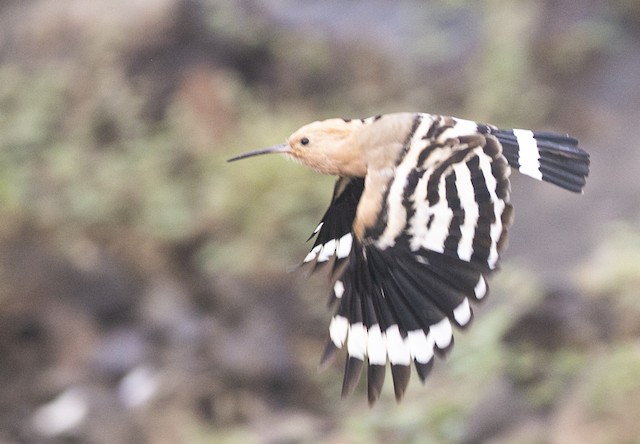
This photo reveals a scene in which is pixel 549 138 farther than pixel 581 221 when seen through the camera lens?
No

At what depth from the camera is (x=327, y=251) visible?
243 centimetres

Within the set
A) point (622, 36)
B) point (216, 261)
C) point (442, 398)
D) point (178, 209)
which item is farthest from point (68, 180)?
point (622, 36)

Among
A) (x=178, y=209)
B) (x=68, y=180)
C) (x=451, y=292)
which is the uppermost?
(x=68, y=180)

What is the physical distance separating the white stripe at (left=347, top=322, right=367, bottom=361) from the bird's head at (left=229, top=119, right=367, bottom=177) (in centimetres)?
34

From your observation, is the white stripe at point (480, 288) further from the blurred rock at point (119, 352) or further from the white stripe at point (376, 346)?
the blurred rock at point (119, 352)

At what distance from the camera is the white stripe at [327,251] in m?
2.42

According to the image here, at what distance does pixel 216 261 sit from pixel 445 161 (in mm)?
→ 2949

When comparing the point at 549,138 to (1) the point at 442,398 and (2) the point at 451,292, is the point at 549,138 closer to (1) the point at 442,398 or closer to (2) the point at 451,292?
(2) the point at 451,292

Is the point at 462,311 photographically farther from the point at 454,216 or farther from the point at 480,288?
the point at 454,216

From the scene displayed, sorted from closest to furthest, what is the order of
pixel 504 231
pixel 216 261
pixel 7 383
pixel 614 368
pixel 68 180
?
pixel 504 231 → pixel 614 368 → pixel 7 383 → pixel 216 261 → pixel 68 180

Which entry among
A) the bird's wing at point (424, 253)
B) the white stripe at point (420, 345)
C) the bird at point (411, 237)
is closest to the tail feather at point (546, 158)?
the bird at point (411, 237)

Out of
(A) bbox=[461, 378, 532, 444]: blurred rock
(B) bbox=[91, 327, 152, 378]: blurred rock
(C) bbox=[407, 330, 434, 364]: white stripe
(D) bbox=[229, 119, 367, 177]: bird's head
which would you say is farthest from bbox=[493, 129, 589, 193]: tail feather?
(B) bbox=[91, 327, 152, 378]: blurred rock

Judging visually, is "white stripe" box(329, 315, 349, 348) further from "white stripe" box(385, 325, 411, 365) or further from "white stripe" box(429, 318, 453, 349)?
"white stripe" box(429, 318, 453, 349)

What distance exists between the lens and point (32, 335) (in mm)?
4699
